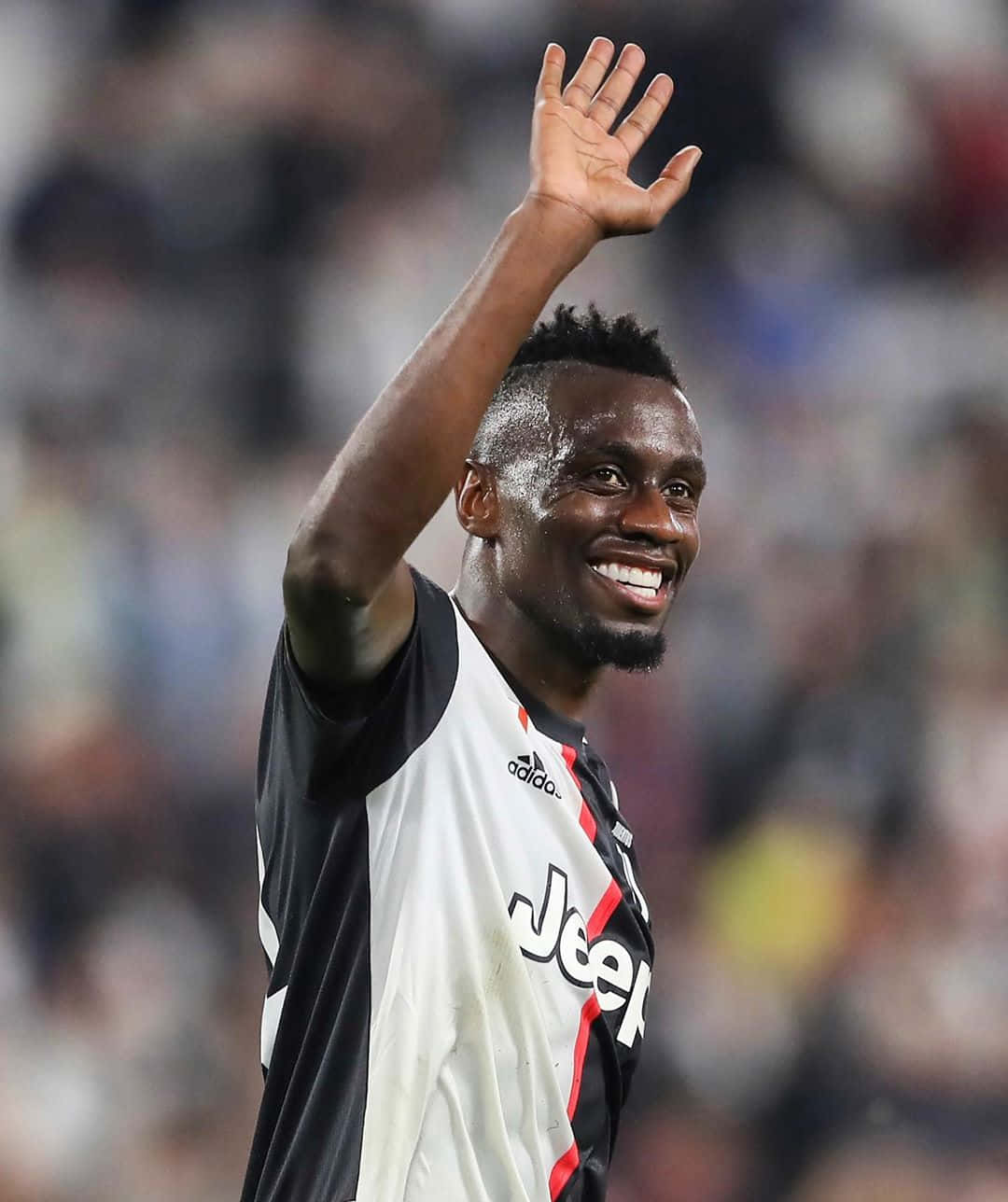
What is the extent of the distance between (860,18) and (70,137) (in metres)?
2.70

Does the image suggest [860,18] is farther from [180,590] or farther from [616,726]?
[180,590]

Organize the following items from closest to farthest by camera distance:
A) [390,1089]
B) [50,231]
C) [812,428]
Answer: [390,1089] → [50,231] → [812,428]

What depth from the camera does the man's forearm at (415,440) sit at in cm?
186

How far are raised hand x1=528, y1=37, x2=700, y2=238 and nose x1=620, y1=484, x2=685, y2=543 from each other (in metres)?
0.54

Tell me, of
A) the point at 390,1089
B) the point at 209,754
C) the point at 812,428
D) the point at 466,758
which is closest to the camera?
the point at 390,1089

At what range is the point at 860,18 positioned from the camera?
5781mm

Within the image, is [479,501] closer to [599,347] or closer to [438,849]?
[599,347]

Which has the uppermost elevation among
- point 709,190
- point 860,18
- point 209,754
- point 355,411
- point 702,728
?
point 860,18

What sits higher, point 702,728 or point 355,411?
point 355,411

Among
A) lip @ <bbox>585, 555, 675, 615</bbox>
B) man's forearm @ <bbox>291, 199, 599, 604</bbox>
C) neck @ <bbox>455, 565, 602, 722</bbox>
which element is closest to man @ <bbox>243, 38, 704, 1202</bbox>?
man's forearm @ <bbox>291, 199, 599, 604</bbox>

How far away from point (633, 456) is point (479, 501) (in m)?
0.28

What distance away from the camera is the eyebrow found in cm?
262

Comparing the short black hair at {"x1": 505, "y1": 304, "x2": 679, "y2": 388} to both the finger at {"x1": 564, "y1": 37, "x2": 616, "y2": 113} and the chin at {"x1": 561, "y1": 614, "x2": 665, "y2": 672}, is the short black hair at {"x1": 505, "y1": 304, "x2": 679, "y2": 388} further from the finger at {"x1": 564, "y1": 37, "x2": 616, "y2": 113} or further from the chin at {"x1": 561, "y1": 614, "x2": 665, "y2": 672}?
the finger at {"x1": 564, "y1": 37, "x2": 616, "y2": 113}

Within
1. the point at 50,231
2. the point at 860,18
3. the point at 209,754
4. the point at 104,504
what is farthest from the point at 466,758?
the point at 860,18
